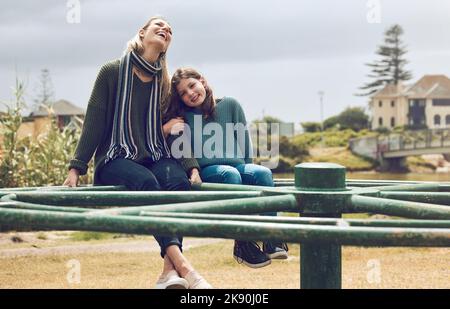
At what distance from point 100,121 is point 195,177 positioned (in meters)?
0.45

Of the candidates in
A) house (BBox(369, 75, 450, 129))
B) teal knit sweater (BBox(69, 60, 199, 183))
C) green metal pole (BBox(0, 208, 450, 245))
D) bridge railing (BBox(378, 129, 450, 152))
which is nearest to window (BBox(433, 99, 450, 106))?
house (BBox(369, 75, 450, 129))

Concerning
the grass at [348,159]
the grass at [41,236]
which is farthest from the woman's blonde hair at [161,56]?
the grass at [348,159]

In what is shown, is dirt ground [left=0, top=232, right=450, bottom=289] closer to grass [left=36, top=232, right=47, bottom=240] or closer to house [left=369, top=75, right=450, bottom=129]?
grass [left=36, top=232, right=47, bottom=240]

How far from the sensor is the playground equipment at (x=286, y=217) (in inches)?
68.4

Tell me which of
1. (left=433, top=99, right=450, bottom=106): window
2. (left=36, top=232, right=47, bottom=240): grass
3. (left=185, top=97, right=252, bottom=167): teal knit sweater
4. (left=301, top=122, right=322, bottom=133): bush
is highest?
(left=433, top=99, right=450, bottom=106): window

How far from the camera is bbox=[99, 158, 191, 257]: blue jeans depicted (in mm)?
2873

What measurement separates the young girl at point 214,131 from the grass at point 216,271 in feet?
8.71

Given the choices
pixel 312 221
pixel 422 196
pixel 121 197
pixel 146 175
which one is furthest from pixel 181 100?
pixel 312 221

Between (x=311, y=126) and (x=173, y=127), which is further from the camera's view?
(x=311, y=126)

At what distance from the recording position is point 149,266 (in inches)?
279

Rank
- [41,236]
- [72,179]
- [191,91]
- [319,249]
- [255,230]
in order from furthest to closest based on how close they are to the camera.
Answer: [41,236] → [191,91] → [72,179] → [319,249] → [255,230]

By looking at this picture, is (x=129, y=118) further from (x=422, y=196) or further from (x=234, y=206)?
(x=422, y=196)

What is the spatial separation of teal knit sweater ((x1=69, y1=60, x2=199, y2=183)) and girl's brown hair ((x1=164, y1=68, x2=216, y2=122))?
0.21m
